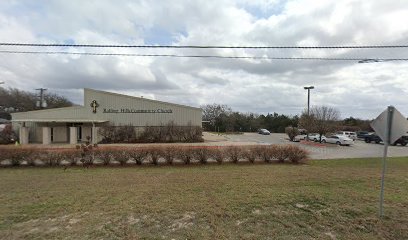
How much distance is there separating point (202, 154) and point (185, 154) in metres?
0.90

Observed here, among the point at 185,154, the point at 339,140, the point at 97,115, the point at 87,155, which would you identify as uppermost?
the point at 97,115

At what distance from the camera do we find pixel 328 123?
38.4m

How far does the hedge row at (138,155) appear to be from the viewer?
49.3 feet

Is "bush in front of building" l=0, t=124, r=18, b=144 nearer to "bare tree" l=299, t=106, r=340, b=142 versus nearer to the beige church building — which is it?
the beige church building

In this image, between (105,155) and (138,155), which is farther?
(138,155)

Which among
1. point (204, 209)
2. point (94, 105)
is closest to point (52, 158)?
point (204, 209)

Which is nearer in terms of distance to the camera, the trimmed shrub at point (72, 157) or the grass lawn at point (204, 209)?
the grass lawn at point (204, 209)

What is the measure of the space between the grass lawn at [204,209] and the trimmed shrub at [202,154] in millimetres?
5640

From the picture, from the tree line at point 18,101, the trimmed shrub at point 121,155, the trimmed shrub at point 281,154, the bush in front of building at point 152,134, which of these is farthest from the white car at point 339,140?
the tree line at point 18,101

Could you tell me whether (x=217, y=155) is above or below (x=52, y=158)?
above

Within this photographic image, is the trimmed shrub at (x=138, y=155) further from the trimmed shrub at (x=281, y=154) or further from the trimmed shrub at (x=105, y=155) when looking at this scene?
the trimmed shrub at (x=281, y=154)

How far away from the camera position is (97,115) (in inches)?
1425

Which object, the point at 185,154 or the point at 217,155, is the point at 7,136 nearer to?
the point at 185,154

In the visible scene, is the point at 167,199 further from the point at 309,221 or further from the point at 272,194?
the point at 309,221
